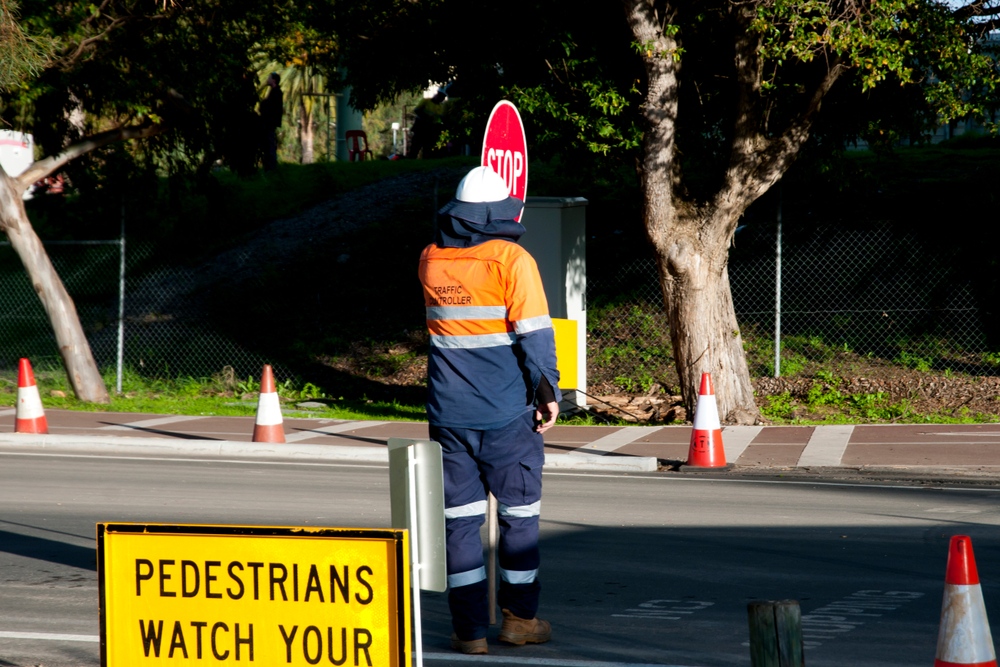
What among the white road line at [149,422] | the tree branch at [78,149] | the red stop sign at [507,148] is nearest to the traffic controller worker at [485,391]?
the red stop sign at [507,148]

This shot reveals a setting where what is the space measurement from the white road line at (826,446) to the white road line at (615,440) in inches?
73.4

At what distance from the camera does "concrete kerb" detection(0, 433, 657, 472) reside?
11.4 meters

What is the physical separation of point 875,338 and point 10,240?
12359 millimetres

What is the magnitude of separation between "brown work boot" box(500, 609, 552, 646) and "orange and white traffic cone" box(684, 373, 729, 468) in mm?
5890

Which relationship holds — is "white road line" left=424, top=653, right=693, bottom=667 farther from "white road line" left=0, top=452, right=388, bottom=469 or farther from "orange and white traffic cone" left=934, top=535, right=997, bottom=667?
"white road line" left=0, top=452, right=388, bottom=469

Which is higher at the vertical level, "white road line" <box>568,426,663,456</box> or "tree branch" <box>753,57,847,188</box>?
"tree branch" <box>753,57,847,188</box>

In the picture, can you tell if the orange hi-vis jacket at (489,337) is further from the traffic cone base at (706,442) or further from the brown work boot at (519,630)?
the traffic cone base at (706,442)

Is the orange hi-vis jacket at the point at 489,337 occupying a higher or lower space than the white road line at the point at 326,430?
higher

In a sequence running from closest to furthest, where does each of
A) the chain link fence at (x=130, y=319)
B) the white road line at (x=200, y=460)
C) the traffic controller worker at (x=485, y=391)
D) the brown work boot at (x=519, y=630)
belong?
the traffic controller worker at (x=485, y=391), the brown work boot at (x=519, y=630), the white road line at (x=200, y=460), the chain link fence at (x=130, y=319)

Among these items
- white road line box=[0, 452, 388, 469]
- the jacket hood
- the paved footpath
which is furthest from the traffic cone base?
the jacket hood

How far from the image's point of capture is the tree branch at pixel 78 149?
1605 cm

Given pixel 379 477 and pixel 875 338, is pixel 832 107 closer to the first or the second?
pixel 875 338

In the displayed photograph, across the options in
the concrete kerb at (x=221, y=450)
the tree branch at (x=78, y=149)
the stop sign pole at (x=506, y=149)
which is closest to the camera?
the stop sign pole at (x=506, y=149)

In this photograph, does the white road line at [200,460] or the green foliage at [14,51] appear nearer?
the white road line at [200,460]
